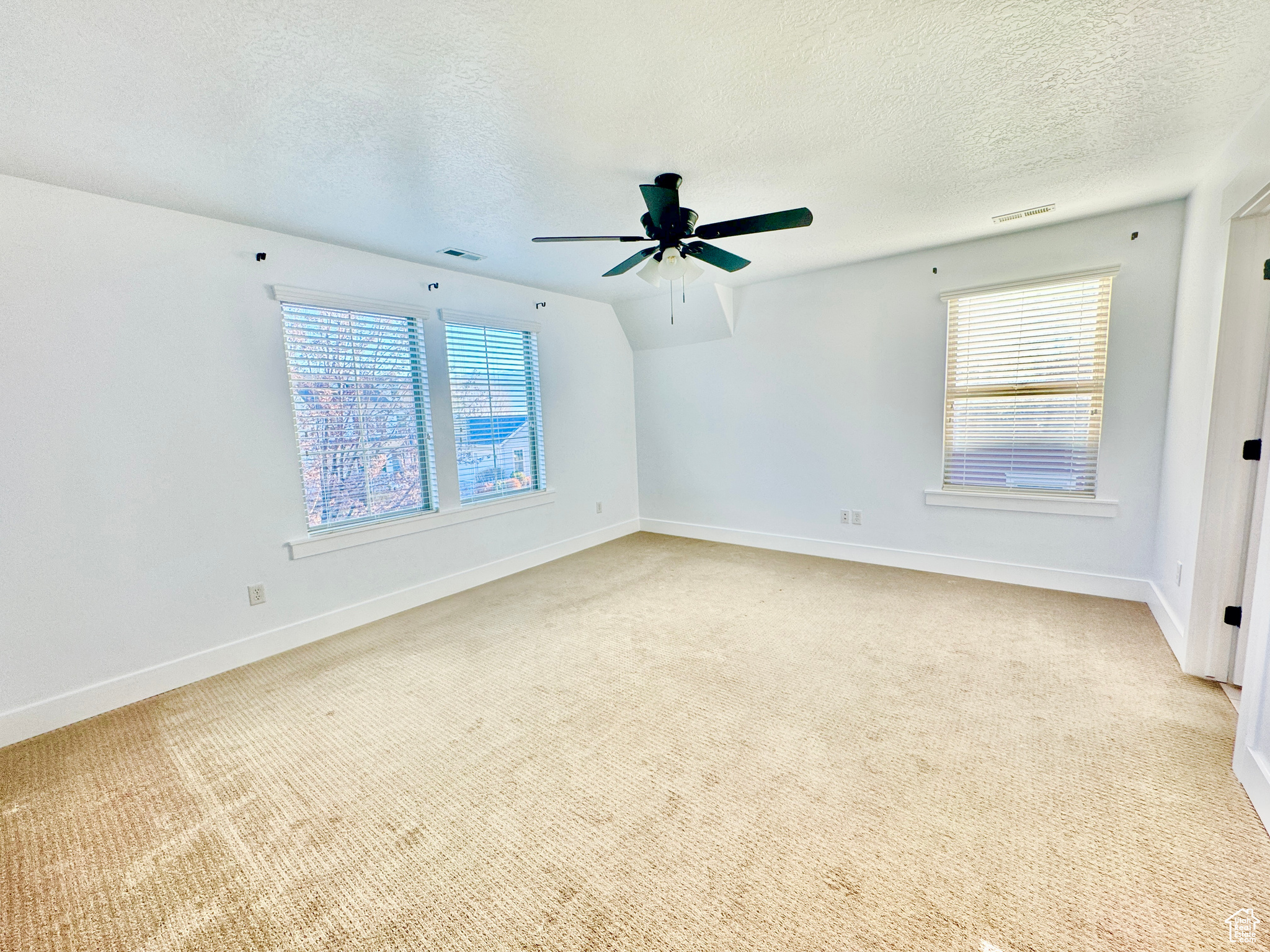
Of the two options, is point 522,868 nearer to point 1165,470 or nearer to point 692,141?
point 692,141

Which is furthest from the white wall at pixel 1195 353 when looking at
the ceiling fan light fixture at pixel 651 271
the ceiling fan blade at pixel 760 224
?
the ceiling fan light fixture at pixel 651 271

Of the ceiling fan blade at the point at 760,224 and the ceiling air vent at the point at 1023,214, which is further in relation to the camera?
the ceiling air vent at the point at 1023,214

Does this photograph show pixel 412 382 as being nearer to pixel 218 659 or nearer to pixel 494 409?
pixel 494 409

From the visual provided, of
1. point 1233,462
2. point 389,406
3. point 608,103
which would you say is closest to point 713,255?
point 608,103

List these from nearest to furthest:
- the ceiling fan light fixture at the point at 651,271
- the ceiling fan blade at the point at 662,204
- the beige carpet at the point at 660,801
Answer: the beige carpet at the point at 660,801 → the ceiling fan blade at the point at 662,204 → the ceiling fan light fixture at the point at 651,271

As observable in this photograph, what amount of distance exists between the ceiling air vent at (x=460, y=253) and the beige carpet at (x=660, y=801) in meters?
2.53

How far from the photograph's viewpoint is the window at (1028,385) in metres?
3.35

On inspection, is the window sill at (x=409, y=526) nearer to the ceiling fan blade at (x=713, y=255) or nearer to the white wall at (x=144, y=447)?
the white wall at (x=144, y=447)

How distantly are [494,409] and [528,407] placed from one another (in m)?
0.35

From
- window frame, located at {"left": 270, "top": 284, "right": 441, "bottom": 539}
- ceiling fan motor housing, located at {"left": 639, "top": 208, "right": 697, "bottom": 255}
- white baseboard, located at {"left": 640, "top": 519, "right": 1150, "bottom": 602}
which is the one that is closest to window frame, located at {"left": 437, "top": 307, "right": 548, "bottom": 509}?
window frame, located at {"left": 270, "top": 284, "right": 441, "bottom": 539}

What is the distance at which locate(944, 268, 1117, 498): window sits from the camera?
132 inches

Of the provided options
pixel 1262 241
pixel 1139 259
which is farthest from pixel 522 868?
pixel 1139 259

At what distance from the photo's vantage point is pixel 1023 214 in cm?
308

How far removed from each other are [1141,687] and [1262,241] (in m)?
1.97
